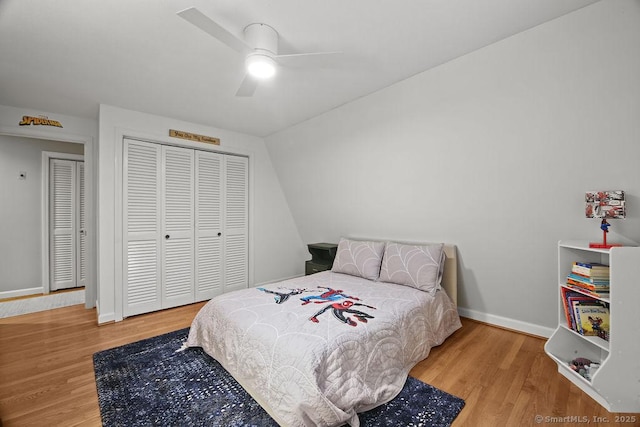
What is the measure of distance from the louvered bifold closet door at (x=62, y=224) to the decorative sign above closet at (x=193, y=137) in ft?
7.79

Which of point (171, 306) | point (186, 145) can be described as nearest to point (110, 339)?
point (171, 306)

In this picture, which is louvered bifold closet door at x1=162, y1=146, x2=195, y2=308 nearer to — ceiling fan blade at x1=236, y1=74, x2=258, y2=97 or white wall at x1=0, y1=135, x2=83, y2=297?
ceiling fan blade at x1=236, y1=74, x2=258, y2=97

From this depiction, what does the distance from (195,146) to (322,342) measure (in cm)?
314

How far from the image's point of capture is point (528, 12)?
65.1 inches

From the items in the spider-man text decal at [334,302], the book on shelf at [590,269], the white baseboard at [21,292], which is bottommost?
the white baseboard at [21,292]

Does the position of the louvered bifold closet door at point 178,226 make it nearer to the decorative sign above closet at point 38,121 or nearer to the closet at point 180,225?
the closet at point 180,225

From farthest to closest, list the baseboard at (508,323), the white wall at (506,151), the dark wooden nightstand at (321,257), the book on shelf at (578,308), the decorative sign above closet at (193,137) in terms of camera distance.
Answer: the dark wooden nightstand at (321,257)
the decorative sign above closet at (193,137)
the baseboard at (508,323)
the book on shelf at (578,308)
the white wall at (506,151)

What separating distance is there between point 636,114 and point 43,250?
676cm

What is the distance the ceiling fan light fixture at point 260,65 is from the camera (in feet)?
5.70

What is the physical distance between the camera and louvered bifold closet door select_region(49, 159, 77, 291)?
4.29 m

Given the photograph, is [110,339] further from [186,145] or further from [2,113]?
[2,113]

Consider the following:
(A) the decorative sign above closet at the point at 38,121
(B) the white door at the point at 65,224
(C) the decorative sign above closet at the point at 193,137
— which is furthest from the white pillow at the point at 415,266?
(B) the white door at the point at 65,224

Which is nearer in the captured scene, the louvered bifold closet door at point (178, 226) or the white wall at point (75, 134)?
the white wall at point (75, 134)

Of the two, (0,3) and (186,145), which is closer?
(0,3)
